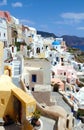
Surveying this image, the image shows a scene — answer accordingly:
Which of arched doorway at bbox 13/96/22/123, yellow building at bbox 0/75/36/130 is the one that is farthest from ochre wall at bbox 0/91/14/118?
arched doorway at bbox 13/96/22/123

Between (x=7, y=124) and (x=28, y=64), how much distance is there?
1593 cm

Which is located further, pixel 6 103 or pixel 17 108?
pixel 17 108

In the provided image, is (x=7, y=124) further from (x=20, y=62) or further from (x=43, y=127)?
(x=20, y=62)

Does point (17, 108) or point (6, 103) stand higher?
point (6, 103)

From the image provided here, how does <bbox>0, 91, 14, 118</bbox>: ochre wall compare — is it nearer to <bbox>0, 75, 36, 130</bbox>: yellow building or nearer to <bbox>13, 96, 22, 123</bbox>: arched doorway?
<bbox>0, 75, 36, 130</bbox>: yellow building

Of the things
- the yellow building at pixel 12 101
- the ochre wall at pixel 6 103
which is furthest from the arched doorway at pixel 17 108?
the ochre wall at pixel 6 103

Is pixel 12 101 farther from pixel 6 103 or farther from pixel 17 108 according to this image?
pixel 17 108

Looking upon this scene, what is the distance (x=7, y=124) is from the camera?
13.5 m

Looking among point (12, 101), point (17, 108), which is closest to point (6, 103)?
point (12, 101)

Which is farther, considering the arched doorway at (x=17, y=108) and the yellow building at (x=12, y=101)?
the arched doorway at (x=17, y=108)

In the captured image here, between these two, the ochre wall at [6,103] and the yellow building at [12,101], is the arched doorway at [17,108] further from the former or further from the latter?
the ochre wall at [6,103]

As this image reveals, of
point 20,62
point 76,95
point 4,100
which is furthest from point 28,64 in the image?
point 4,100

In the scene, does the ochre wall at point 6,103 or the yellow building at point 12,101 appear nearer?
the yellow building at point 12,101

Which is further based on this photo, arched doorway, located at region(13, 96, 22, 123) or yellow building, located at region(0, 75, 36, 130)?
arched doorway, located at region(13, 96, 22, 123)
